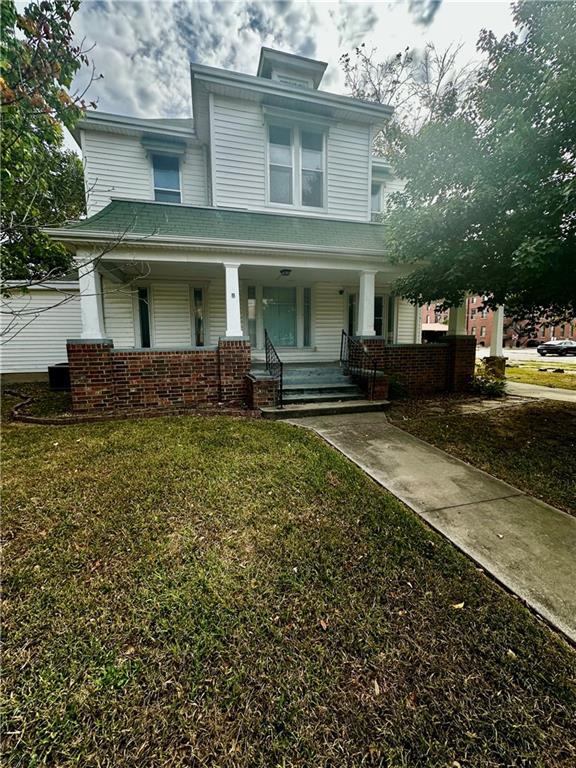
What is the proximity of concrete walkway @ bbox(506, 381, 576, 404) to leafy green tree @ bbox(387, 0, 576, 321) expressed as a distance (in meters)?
2.81

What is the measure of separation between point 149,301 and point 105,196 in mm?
3034

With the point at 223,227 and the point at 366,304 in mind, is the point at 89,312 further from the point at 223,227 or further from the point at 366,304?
the point at 366,304

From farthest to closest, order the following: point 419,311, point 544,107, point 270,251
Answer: point 419,311
point 270,251
point 544,107

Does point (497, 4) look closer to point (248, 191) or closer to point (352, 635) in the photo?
point (248, 191)

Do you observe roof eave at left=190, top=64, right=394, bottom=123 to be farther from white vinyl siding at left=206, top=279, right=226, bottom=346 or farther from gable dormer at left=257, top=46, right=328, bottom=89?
white vinyl siding at left=206, top=279, right=226, bottom=346

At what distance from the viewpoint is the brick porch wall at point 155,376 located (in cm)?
653

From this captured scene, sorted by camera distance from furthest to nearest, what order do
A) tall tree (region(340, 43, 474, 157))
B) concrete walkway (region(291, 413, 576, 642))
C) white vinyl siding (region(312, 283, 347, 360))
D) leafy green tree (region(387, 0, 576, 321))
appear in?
tall tree (region(340, 43, 474, 157))
white vinyl siding (region(312, 283, 347, 360))
leafy green tree (region(387, 0, 576, 321))
concrete walkway (region(291, 413, 576, 642))

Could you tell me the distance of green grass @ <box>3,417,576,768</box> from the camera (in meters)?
1.45

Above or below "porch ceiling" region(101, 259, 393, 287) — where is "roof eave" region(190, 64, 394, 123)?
above

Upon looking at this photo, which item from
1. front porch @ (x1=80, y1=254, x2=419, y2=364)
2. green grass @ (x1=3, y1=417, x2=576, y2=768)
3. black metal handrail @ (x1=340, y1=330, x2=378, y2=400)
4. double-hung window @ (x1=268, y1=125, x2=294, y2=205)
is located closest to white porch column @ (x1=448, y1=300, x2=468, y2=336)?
front porch @ (x1=80, y1=254, x2=419, y2=364)

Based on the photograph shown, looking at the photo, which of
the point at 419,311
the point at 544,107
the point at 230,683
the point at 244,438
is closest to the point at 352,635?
the point at 230,683

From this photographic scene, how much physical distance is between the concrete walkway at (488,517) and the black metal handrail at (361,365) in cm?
223

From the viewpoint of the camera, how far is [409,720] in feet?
5.03

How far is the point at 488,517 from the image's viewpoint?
3148 millimetres
